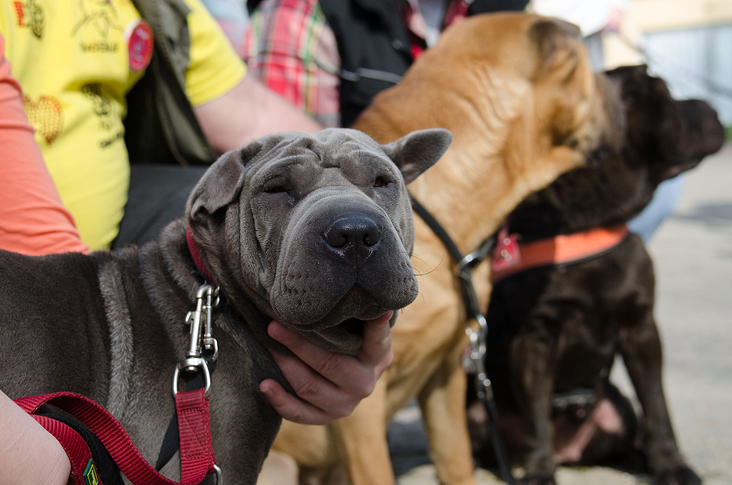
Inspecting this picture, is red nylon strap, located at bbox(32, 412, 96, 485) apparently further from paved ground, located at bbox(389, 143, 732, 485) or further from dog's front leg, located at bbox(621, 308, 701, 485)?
dog's front leg, located at bbox(621, 308, 701, 485)

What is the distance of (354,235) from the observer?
117 centimetres

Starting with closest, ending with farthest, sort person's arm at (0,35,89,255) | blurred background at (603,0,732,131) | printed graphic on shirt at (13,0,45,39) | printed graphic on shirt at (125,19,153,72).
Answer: person's arm at (0,35,89,255) < printed graphic on shirt at (13,0,45,39) < printed graphic on shirt at (125,19,153,72) < blurred background at (603,0,732,131)

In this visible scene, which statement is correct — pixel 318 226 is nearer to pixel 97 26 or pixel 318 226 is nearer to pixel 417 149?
pixel 417 149

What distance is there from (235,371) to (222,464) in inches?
7.4

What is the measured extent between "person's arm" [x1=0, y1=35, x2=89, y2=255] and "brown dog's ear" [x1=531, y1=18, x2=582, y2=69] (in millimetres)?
1678

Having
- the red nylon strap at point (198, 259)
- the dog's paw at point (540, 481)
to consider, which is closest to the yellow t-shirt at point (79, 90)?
the red nylon strap at point (198, 259)

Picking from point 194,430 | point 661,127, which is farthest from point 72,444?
point 661,127

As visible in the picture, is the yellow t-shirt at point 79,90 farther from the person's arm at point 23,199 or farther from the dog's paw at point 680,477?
the dog's paw at point 680,477

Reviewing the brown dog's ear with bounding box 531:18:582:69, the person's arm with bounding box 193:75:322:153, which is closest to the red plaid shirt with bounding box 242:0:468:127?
the person's arm with bounding box 193:75:322:153

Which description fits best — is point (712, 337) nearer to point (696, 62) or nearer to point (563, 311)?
point (563, 311)

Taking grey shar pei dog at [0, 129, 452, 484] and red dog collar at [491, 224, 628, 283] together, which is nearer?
grey shar pei dog at [0, 129, 452, 484]

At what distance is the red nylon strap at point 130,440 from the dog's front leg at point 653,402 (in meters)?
1.92

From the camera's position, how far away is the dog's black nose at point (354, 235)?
1166 mm

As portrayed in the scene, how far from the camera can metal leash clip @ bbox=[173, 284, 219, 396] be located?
130 centimetres
